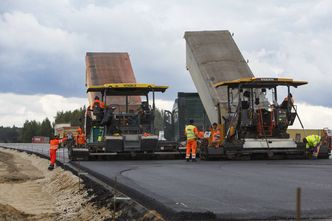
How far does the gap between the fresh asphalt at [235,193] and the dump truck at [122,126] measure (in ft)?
17.0

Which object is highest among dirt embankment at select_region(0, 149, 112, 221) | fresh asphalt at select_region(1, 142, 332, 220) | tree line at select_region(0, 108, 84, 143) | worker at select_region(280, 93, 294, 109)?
tree line at select_region(0, 108, 84, 143)

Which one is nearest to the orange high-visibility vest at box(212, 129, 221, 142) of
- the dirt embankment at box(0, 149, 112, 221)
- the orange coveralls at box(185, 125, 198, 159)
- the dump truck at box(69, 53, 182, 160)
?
the orange coveralls at box(185, 125, 198, 159)

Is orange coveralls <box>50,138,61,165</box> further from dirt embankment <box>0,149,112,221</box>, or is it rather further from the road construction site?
dirt embankment <box>0,149,112,221</box>

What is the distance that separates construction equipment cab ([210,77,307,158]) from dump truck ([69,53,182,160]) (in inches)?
93.2

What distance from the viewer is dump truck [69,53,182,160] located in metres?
15.8

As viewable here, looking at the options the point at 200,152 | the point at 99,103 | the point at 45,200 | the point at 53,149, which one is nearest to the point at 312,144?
the point at 200,152

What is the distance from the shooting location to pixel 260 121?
1512 cm

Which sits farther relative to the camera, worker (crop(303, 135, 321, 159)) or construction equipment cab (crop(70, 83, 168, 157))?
construction equipment cab (crop(70, 83, 168, 157))

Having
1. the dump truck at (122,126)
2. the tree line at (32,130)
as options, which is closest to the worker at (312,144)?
the dump truck at (122,126)

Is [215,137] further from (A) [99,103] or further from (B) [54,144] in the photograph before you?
(B) [54,144]

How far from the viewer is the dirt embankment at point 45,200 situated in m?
7.33

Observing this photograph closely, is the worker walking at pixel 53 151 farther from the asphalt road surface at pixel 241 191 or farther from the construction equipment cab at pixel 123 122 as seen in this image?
the asphalt road surface at pixel 241 191

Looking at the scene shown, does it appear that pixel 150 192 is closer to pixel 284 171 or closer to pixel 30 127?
pixel 284 171

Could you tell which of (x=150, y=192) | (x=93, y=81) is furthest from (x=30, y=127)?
(x=150, y=192)
